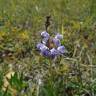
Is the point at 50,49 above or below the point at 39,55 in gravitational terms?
above

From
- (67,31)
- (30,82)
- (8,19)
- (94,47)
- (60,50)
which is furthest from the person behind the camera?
(8,19)

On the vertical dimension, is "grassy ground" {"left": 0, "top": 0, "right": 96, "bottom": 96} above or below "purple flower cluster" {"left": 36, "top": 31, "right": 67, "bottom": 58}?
below

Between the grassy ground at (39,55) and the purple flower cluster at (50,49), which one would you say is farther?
the grassy ground at (39,55)

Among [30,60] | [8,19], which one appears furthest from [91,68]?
[8,19]

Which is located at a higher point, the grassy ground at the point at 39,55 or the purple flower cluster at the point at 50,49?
the purple flower cluster at the point at 50,49

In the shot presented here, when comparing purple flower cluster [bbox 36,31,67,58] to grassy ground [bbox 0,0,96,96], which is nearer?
purple flower cluster [bbox 36,31,67,58]

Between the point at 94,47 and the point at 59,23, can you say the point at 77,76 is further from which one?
the point at 59,23

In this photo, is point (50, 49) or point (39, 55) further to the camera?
point (39, 55)

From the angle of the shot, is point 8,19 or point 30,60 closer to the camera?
point 30,60
